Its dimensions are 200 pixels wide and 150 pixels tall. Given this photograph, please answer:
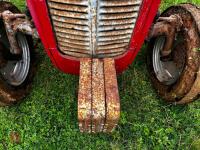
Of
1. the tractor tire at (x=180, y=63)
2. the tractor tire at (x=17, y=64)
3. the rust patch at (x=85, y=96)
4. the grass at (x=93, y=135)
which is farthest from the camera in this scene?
the tractor tire at (x=17, y=64)

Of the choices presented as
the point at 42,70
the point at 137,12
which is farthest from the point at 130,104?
the point at 137,12

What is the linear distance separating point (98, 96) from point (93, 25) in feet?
1.56

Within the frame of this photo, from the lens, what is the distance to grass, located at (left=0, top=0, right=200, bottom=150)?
12.1ft

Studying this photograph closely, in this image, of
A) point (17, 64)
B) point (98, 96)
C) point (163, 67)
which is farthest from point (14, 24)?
point (163, 67)

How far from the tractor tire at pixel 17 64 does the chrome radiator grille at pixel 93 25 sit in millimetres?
884

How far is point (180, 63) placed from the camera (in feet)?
12.8

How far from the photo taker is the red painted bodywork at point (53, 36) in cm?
286

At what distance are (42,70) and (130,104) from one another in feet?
3.05

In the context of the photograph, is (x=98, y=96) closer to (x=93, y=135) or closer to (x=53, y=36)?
(x=53, y=36)

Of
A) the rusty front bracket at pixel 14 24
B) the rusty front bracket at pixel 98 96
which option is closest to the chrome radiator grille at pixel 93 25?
the rusty front bracket at pixel 98 96

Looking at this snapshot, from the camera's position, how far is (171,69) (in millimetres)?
3971

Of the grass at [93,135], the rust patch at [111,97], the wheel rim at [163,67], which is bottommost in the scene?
the grass at [93,135]

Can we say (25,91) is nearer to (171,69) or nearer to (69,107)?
(69,107)

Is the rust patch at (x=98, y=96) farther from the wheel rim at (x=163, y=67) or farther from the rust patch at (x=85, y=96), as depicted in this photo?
the wheel rim at (x=163, y=67)
